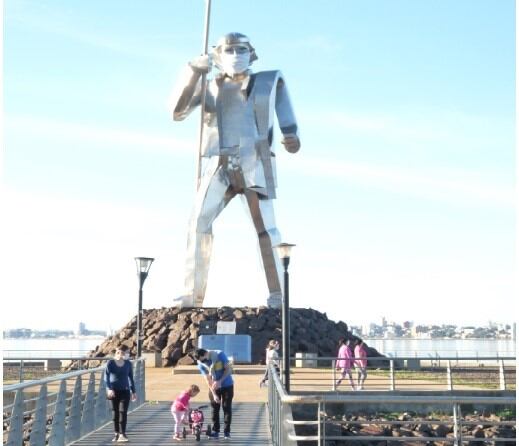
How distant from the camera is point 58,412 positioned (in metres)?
9.48

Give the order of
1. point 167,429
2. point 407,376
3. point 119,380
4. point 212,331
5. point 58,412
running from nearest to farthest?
1. point 58,412
2. point 119,380
3. point 167,429
4. point 407,376
5. point 212,331

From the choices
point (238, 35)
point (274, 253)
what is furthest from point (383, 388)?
point (238, 35)

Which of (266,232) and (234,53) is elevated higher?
(234,53)

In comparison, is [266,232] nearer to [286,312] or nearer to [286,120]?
[286,120]

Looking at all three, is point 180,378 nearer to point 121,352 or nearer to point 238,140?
point 238,140

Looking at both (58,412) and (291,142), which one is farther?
(291,142)

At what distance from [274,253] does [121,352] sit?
15114 millimetres

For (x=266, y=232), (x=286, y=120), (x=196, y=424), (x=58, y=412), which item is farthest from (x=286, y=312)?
(x=286, y=120)

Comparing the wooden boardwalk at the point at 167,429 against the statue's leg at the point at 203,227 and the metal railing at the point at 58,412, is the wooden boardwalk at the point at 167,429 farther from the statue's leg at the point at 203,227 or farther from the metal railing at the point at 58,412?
the statue's leg at the point at 203,227

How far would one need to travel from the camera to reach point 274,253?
2477 centimetres

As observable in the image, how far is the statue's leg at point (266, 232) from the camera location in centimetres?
2475

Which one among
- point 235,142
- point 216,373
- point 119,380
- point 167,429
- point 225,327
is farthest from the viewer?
point 235,142

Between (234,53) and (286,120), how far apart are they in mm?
2606

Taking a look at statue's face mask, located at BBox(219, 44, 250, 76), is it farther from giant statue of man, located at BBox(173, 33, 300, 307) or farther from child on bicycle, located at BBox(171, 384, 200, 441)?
child on bicycle, located at BBox(171, 384, 200, 441)
